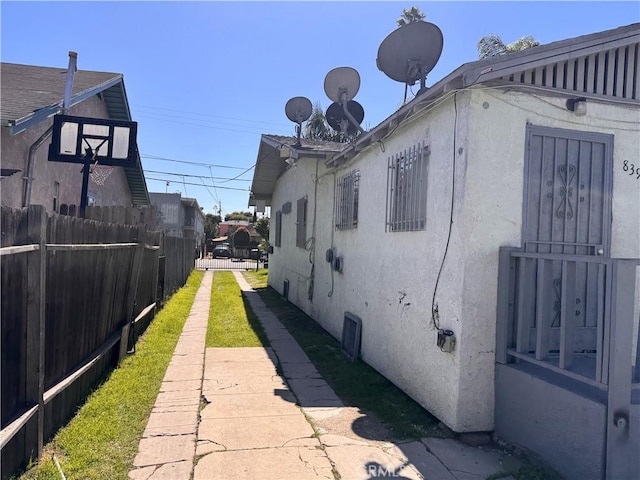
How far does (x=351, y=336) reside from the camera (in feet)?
21.4

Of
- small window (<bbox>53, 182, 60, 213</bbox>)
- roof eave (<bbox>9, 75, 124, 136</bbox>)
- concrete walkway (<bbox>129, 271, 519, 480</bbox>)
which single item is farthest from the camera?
small window (<bbox>53, 182, 60, 213</bbox>)

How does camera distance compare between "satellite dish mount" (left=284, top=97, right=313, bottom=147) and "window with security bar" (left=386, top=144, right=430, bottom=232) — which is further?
"satellite dish mount" (left=284, top=97, right=313, bottom=147)

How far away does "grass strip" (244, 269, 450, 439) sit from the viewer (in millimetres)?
3991

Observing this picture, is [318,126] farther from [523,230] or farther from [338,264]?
[523,230]

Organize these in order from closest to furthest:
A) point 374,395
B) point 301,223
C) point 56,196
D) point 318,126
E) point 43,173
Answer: point 374,395, point 43,173, point 56,196, point 301,223, point 318,126

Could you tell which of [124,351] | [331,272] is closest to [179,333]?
[124,351]

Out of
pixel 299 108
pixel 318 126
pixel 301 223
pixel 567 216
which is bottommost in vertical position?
pixel 567 216

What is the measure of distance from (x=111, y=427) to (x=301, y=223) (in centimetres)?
741

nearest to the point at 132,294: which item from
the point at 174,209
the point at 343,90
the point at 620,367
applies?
the point at 343,90

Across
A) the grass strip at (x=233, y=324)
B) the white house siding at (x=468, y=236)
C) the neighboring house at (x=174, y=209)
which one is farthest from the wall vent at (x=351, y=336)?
the neighboring house at (x=174, y=209)

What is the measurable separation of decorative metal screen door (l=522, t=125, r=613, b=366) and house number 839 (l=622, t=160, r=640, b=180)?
0.21m

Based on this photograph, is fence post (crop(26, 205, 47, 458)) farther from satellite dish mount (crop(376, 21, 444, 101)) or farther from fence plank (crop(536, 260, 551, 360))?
satellite dish mount (crop(376, 21, 444, 101))

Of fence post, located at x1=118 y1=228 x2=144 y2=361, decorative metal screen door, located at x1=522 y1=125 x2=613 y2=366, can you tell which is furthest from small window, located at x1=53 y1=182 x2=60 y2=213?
decorative metal screen door, located at x1=522 y1=125 x2=613 y2=366

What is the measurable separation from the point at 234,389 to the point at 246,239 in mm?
38768
